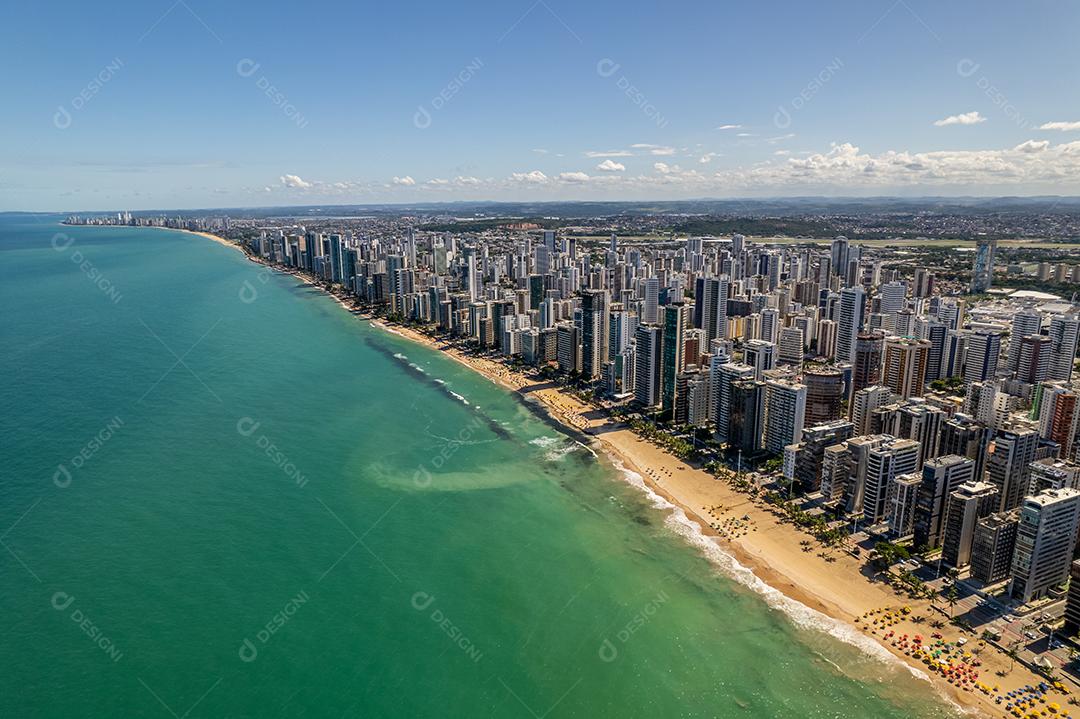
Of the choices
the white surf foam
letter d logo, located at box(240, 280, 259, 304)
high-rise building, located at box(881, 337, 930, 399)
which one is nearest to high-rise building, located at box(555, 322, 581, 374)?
the white surf foam

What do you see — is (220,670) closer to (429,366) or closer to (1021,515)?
(1021,515)

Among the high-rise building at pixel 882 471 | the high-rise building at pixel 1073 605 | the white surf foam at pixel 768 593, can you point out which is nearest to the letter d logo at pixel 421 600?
the white surf foam at pixel 768 593

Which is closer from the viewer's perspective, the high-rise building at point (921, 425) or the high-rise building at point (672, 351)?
the high-rise building at point (921, 425)

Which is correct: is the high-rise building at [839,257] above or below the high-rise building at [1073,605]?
above

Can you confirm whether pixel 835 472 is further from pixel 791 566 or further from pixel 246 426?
pixel 246 426

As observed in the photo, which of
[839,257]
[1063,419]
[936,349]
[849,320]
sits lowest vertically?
[936,349]

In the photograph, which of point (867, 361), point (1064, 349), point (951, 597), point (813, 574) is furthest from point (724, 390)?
point (1064, 349)

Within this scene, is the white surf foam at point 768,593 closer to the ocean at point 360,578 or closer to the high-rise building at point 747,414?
the ocean at point 360,578
